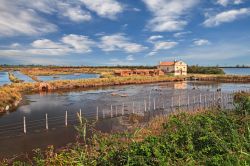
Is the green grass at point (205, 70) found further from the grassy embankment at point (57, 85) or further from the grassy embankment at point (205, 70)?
the grassy embankment at point (57, 85)

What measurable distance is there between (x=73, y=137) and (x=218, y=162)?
1091 cm

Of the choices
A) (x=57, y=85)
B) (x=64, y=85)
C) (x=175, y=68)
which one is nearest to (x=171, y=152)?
(x=57, y=85)

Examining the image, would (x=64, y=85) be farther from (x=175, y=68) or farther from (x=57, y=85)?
(x=175, y=68)

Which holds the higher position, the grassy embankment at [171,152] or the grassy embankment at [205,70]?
A: the grassy embankment at [205,70]

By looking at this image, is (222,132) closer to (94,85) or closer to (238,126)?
(238,126)

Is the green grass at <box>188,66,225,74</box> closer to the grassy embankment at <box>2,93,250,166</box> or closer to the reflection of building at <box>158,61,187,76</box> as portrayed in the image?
the reflection of building at <box>158,61,187,76</box>

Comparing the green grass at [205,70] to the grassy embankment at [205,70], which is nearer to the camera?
the grassy embankment at [205,70]

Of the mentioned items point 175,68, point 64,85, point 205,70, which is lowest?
point 64,85

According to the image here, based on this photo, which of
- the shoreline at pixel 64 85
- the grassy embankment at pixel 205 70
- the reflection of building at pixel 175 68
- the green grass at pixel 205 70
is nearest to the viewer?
the shoreline at pixel 64 85

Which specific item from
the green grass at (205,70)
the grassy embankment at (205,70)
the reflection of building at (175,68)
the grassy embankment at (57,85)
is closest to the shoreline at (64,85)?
the grassy embankment at (57,85)

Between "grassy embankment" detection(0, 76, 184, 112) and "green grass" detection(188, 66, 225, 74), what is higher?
"green grass" detection(188, 66, 225, 74)

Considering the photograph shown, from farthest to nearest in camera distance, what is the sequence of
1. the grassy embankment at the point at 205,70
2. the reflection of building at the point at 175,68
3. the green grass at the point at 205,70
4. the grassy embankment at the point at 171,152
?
the green grass at the point at 205,70 < the grassy embankment at the point at 205,70 < the reflection of building at the point at 175,68 < the grassy embankment at the point at 171,152

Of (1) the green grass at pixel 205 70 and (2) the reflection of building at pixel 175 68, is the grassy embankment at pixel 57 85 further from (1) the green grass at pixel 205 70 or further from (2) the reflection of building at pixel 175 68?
(1) the green grass at pixel 205 70

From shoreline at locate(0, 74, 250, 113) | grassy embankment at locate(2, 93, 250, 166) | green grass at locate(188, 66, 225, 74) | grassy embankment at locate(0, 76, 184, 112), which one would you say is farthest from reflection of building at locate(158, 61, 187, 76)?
grassy embankment at locate(2, 93, 250, 166)
